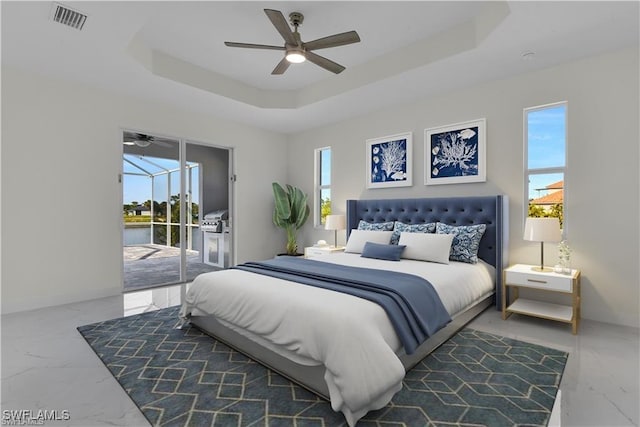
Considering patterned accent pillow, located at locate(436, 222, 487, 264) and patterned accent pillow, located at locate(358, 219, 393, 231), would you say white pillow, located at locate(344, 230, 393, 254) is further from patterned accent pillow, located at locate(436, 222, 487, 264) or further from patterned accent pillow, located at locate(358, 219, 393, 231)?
patterned accent pillow, located at locate(436, 222, 487, 264)

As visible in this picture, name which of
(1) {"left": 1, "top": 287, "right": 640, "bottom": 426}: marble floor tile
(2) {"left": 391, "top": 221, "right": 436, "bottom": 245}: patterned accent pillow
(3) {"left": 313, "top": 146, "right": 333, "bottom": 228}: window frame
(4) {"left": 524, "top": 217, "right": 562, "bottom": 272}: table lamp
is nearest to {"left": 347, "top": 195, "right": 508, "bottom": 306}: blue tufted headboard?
(2) {"left": 391, "top": 221, "right": 436, "bottom": 245}: patterned accent pillow

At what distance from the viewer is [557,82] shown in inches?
137

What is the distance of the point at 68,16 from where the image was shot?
2676mm

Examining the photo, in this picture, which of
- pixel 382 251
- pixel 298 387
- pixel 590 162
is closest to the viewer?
pixel 298 387

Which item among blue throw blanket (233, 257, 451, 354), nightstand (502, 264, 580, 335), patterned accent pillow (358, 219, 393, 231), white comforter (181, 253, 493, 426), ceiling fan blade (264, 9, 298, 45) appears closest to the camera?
white comforter (181, 253, 493, 426)

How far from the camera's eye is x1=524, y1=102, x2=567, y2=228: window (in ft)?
11.4

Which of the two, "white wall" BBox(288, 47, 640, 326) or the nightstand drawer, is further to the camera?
Result: "white wall" BBox(288, 47, 640, 326)

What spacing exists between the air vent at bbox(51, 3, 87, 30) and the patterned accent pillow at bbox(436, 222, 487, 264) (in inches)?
165

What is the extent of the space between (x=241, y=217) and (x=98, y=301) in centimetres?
244

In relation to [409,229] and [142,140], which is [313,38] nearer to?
[409,229]

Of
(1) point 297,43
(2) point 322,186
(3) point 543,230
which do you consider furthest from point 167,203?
(3) point 543,230

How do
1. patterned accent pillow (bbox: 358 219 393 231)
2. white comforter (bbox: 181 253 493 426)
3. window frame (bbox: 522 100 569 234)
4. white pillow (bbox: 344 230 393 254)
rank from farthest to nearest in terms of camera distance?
patterned accent pillow (bbox: 358 219 393 231) → white pillow (bbox: 344 230 393 254) → window frame (bbox: 522 100 569 234) → white comforter (bbox: 181 253 493 426)

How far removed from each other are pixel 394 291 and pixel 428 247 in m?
1.51

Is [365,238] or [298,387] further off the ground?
[365,238]
